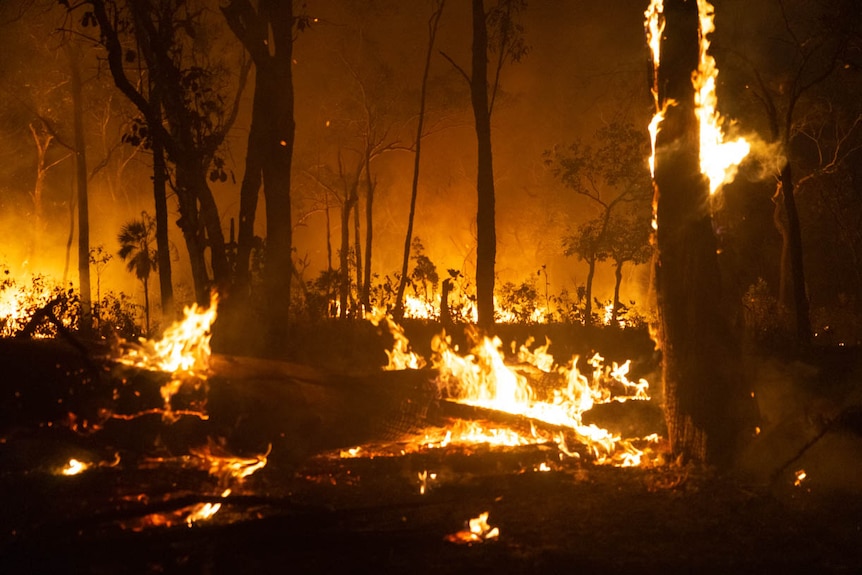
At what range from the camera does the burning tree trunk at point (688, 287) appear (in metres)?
7.40

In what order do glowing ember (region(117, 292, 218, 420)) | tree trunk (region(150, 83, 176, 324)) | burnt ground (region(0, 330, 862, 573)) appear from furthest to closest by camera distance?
tree trunk (region(150, 83, 176, 324))
glowing ember (region(117, 292, 218, 420))
burnt ground (region(0, 330, 862, 573))

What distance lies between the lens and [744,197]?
3103 centimetres

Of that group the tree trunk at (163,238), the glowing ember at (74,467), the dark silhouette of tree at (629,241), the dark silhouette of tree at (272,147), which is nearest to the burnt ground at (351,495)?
the glowing ember at (74,467)

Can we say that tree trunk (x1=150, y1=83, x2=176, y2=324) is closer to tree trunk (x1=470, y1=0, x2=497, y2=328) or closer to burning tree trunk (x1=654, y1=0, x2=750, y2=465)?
tree trunk (x1=470, y1=0, x2=497, y2=328)

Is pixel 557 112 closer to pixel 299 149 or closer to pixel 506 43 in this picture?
pixel 299 149

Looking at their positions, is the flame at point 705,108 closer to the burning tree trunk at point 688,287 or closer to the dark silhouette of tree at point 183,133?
the burning tree trunk at point 688,287

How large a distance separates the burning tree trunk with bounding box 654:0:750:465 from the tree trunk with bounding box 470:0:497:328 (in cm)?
877

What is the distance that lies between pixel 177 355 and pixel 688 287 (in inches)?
229

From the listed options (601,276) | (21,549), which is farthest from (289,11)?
(601,276)

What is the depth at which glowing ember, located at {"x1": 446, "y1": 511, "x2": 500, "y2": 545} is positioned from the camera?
5.66m

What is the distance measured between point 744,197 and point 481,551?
2952 cm

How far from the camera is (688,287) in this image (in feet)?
24.8

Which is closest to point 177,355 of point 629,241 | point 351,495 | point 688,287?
point 351,495

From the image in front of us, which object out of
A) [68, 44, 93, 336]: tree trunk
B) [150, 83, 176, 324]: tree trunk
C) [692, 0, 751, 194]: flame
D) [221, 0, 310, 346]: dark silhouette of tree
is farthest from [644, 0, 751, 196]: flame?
[68, 44, 93, 336]: tree trunk
